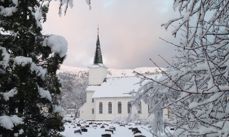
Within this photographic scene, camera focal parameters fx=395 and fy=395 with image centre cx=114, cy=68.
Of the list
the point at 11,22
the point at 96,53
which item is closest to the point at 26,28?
the point at 11,22

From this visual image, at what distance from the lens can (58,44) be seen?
12.4m

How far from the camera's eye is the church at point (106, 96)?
76.8 m

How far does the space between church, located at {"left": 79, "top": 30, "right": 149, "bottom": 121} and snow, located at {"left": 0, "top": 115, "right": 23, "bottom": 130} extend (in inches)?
2400

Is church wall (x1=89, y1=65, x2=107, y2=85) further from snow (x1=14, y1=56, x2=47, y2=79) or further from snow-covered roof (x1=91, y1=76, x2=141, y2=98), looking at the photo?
snow (x1=14, y1=56, x2=47, y2=79)

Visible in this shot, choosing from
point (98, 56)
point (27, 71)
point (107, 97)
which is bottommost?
point (107, 97)

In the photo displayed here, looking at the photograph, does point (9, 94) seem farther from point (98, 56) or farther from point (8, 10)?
point (98, 56)

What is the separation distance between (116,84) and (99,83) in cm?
504

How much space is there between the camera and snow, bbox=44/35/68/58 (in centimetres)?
1239

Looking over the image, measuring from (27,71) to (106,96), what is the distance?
6657 centimetres

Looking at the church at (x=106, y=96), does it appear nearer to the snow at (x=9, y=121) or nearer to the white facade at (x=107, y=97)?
the white facade at (x=107, y=97)

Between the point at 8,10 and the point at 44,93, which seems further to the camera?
the point at 44,93

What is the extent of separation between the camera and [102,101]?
78.6m

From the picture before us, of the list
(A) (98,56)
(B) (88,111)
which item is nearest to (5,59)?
(B) (88,111)

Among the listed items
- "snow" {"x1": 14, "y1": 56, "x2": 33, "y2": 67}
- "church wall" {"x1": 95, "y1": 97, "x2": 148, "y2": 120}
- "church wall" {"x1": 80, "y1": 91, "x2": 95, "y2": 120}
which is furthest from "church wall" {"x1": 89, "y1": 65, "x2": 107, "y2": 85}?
"snow" {"x1": 14, "y1": 56, "x2": 33, "y2": 67}
